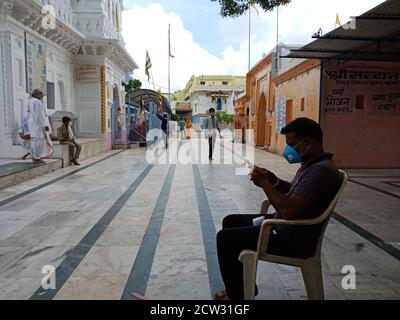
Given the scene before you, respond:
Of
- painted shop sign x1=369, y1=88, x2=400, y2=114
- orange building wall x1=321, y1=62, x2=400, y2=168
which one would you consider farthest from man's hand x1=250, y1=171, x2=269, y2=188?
painted shop sign x1=369, y1=88, x2=400, y2=114

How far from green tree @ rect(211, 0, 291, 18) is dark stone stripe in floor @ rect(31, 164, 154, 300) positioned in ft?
12.5

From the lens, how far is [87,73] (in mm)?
15805

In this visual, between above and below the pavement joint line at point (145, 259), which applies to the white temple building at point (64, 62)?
above

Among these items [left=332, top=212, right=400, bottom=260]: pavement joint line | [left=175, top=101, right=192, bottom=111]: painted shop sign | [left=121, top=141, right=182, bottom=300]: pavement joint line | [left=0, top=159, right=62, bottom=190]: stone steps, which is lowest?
[left=121, top=141, right=182, bottom=300]: pavement joint line

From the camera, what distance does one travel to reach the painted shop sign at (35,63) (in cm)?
1062

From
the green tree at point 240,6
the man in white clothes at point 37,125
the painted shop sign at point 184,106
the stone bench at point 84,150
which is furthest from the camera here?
the painted shop sign at point 184,106

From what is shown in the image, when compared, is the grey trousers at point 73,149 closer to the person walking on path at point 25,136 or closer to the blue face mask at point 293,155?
the person walking on path at point 25,136

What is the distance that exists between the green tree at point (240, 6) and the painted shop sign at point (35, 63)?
6403 millimetres

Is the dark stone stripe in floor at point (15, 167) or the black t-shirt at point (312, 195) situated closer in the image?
the black t-shirt at point (312, 195)

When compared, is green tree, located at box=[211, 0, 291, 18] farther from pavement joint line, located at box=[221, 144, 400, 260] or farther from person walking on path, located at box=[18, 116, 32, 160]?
person walking on path, located at box=[18, 116, 32, 160]

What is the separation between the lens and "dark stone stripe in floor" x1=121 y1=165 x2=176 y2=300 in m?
3.03

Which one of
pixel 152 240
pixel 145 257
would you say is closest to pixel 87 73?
pixel 152 240

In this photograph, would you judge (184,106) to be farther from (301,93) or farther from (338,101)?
(338,101)

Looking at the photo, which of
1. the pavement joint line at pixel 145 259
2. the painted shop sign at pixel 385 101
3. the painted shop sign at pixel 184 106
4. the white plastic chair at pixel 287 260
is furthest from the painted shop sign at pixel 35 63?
the painted shop sign at pixel 184 106
